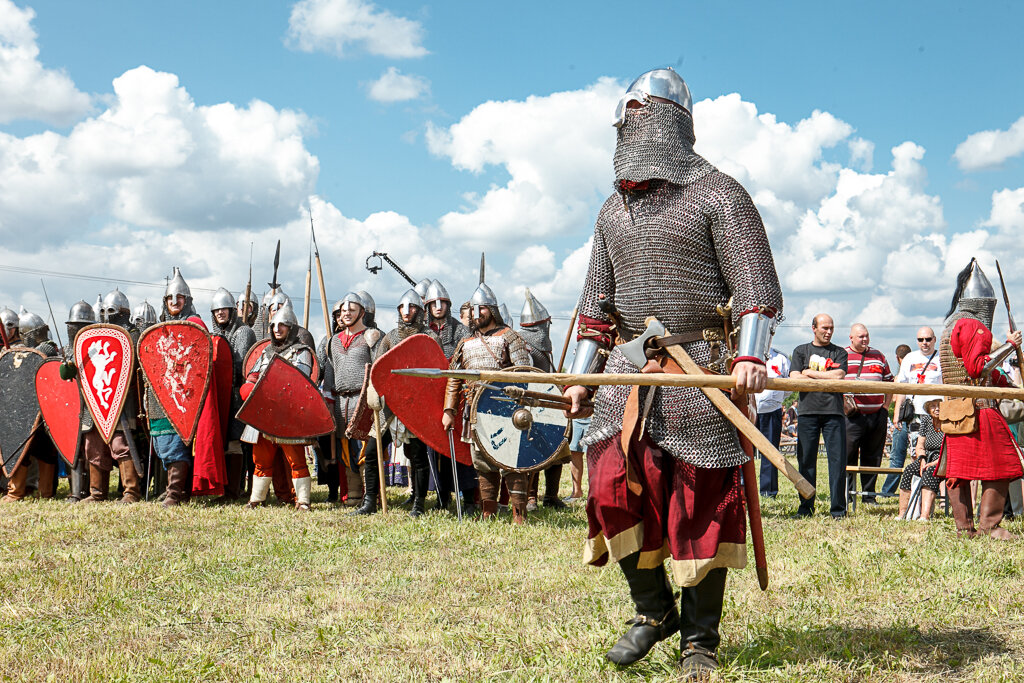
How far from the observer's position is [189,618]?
3678 millimetres

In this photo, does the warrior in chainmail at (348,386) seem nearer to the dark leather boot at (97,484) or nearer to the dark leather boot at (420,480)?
the dark leather boot at (420,480)

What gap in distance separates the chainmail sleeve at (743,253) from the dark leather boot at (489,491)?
3.85 meters

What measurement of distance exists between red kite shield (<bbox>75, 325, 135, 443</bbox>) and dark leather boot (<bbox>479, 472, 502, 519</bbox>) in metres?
3.00

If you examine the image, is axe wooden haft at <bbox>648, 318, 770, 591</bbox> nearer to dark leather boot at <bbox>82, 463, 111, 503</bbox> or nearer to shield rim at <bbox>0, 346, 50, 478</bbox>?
dark leather boot at <bbox>82, 463, 111, 503</bbox>

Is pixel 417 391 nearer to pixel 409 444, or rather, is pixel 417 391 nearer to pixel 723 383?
pixel 409 444

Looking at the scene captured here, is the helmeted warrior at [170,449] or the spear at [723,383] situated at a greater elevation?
the spear at [723,383]

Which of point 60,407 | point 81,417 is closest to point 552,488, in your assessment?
point 81,417

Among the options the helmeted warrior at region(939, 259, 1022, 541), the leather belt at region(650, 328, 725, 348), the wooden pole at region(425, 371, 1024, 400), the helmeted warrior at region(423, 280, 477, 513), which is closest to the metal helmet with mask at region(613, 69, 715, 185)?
the leather belt at region(650, 328, 725, 348)

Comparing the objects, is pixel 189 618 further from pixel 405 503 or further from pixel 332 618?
pixel 405 503

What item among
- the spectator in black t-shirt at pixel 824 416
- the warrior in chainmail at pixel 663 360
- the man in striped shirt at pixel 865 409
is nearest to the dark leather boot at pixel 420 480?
the spectator in black t-shirt at pixel 824 416

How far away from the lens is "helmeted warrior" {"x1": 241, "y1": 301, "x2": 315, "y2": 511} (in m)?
7.16

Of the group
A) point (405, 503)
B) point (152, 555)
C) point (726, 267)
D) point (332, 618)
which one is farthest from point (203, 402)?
point (726, 267)

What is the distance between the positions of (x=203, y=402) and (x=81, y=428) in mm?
1200

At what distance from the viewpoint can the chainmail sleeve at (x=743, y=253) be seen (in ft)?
8.91
